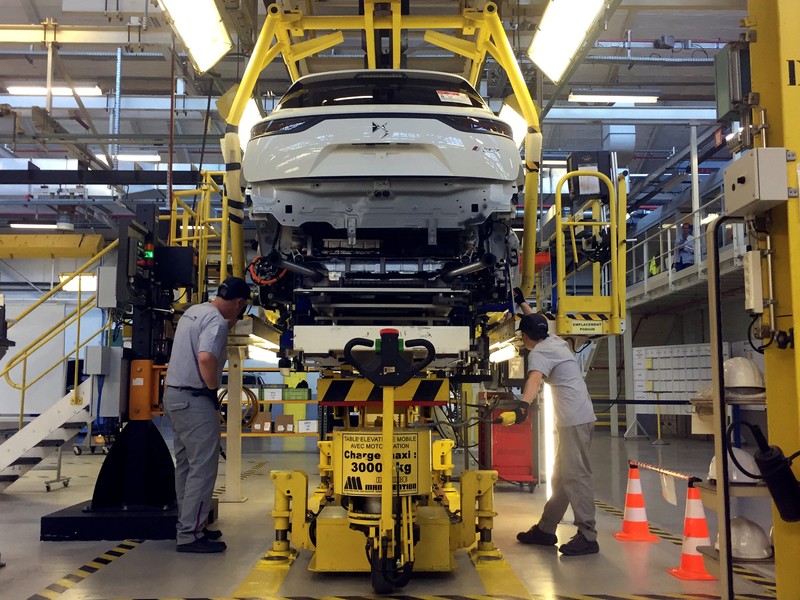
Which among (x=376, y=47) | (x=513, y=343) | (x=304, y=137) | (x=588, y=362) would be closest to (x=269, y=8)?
(x=376, y=47)

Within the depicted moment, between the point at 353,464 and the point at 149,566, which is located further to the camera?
the point at 149,566

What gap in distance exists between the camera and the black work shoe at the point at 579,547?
438cm

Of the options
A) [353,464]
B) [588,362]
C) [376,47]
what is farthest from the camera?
[588,362]

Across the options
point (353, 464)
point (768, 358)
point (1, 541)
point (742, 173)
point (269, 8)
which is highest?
point (269, 8)

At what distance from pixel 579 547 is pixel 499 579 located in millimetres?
801

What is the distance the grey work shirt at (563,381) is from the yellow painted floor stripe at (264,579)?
1929mm

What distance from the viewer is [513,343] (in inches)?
224

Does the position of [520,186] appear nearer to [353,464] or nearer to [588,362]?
[353,464]

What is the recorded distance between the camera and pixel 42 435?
231 inches

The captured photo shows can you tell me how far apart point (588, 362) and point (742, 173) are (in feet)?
45.0

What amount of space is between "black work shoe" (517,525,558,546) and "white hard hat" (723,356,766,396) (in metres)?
2.03

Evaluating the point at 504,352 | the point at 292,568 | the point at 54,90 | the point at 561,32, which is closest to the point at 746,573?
the point at 292,568

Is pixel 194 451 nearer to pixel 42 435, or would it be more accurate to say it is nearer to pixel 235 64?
pixel 42 435

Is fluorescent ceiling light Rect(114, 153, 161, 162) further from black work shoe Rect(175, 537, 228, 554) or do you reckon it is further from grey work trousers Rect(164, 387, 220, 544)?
black work shoe Rect(175, 537, 228, 554)
